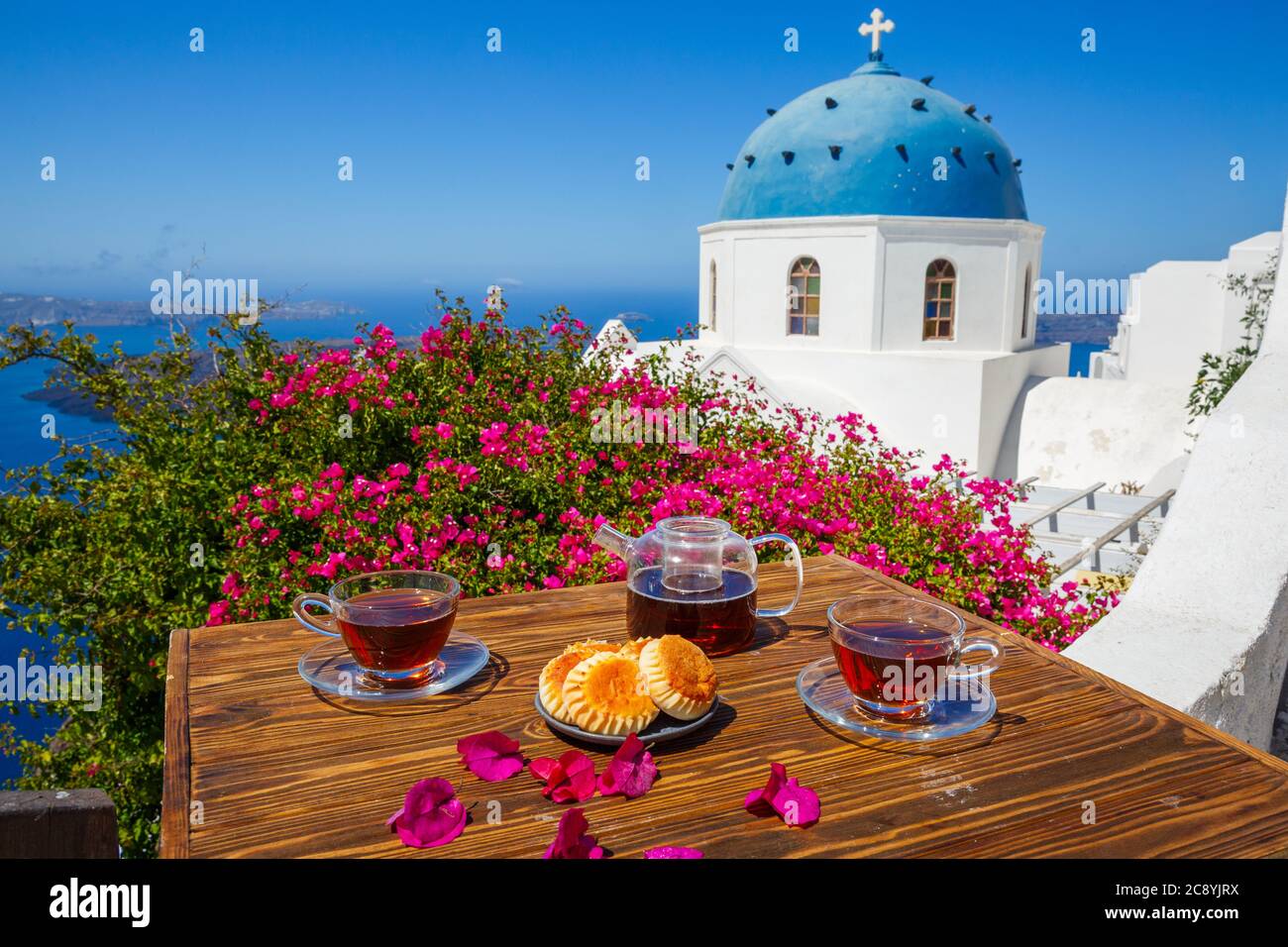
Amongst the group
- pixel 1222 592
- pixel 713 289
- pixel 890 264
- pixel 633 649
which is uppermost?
pixel 890 264

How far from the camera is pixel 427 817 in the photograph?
1.16m

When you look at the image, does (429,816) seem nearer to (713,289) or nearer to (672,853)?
(672,853)

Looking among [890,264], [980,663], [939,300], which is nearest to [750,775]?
[980,663]

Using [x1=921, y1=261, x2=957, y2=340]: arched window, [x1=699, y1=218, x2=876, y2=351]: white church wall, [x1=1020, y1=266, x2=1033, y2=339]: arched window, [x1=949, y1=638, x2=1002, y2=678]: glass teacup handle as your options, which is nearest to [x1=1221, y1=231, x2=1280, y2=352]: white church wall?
[x1=1020, y1=266, x2=1033, y2=339]: arched window

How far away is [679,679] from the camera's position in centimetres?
139

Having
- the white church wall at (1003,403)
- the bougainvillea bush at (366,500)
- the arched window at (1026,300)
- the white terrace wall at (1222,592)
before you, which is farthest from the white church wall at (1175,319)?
the white terrace wall at (1222,592)

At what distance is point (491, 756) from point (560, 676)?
0.62 feet

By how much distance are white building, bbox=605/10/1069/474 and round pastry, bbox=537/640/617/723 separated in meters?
12.4

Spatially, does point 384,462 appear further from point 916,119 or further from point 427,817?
point 916,119

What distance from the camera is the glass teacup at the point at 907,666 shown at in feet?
4.83

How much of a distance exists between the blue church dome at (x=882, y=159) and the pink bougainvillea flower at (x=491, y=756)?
14.1 meters
